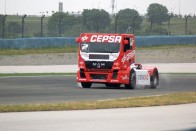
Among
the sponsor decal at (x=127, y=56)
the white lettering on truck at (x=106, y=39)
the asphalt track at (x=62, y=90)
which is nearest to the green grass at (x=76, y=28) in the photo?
the asphalt track at (x=62, y=90)

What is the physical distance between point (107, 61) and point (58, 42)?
78.3 ft

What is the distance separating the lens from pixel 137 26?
5834cm

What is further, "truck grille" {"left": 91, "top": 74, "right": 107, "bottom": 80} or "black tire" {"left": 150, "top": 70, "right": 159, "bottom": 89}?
"black tire" {"left": 150, "top": 70, "right": 159, "bottom": 89}

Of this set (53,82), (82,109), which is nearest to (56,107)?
(82,109)

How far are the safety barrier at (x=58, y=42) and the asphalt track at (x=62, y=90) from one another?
1425cm

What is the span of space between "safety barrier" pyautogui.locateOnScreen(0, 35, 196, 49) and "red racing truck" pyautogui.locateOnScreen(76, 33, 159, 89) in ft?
69.2

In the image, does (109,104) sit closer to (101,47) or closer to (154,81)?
(101,47)

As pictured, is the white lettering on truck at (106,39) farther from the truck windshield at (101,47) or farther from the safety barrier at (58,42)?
the safety barrier at (58,42)

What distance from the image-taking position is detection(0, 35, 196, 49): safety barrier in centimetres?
4934

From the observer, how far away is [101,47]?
28391mm

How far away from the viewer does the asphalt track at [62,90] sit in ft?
74.0

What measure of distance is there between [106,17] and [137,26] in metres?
2.91

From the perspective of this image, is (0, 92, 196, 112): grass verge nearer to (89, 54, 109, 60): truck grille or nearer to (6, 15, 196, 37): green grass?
(89, 54, 109, 60): truck grille

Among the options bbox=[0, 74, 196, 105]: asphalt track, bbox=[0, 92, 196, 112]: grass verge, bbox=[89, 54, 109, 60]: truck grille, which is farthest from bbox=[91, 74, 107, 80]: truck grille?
bbox=[0, 92, 196, 112]: grass verge
